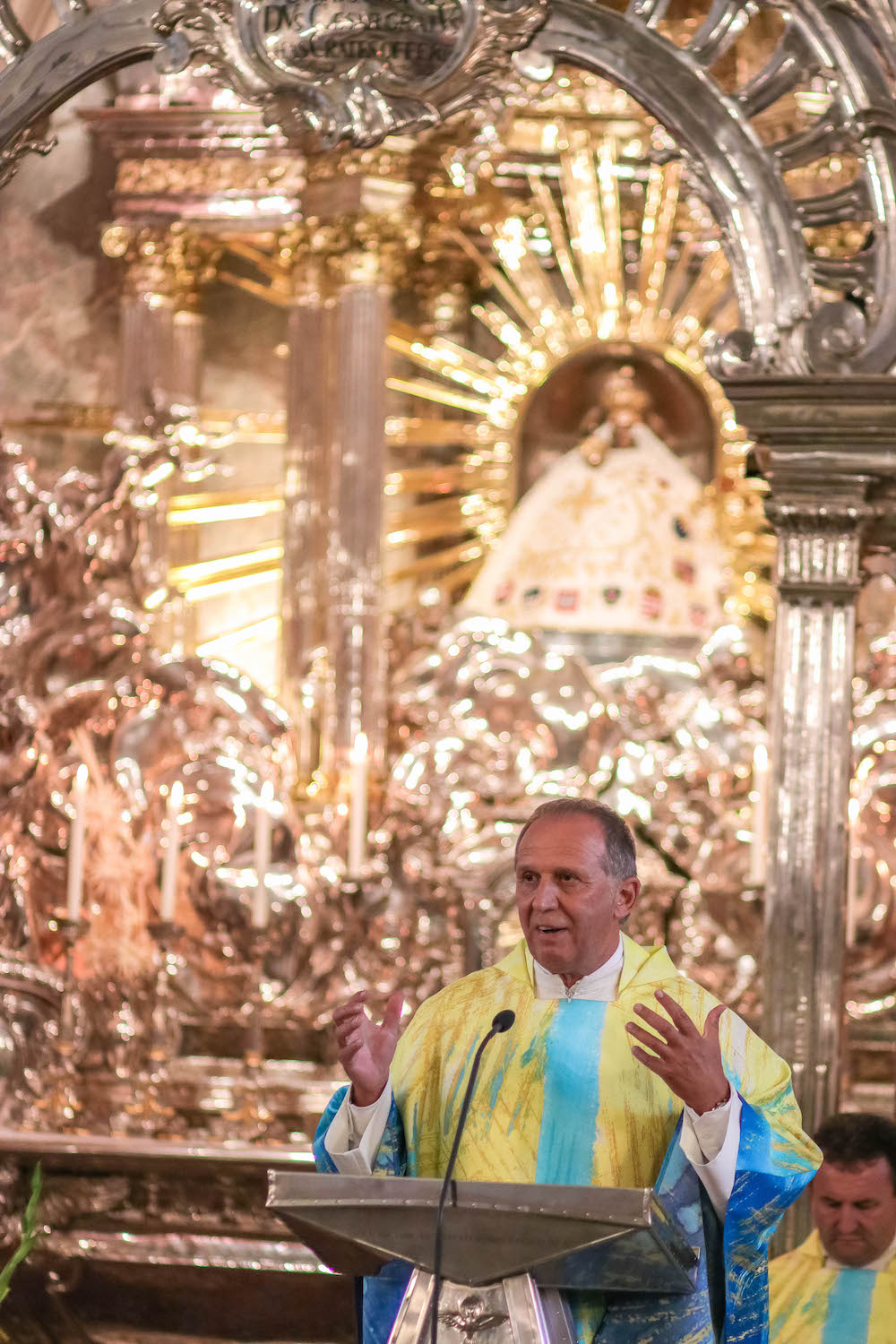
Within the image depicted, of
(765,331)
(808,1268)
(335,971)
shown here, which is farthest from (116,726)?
(808,1268)

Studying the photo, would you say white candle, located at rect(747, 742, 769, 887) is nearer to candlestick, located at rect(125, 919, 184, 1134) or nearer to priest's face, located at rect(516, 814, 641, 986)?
candlestick, located at rect(125, 919, 184, 1134)


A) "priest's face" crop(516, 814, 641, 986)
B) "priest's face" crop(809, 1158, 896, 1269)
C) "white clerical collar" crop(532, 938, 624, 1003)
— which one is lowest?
"priest's face" crop(809, 1158, 896, 1269)

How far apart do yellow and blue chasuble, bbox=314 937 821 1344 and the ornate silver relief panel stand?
2.08 m

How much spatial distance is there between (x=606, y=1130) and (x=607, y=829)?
457mm

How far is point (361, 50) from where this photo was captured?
15.4 ft

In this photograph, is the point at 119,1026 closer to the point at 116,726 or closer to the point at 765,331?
the point at 116,726

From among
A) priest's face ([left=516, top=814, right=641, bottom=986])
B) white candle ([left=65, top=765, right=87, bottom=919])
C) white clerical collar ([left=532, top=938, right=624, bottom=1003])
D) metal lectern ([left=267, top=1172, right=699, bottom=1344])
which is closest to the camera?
metal lectern ([left=267, top=1172, right=699, bottom=1344])

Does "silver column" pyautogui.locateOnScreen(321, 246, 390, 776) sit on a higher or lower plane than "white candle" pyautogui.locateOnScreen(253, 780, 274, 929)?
higher

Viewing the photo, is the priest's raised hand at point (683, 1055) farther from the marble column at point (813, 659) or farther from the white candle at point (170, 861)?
the white candle at point (170, 861)

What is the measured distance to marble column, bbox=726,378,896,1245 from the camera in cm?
451

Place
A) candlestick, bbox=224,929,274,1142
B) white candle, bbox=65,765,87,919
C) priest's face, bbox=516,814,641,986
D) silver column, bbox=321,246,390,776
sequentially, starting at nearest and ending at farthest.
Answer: priest's face, bbox=516,814,641,986 → candlestick, bbox=224,929,274,1142 → white candle, bbox=65,765,87,919 → silver column, bbox=321,246,390,776

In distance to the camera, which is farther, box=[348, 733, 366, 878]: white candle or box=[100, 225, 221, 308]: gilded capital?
box=[100, 225, 221, 308]: gilded capital

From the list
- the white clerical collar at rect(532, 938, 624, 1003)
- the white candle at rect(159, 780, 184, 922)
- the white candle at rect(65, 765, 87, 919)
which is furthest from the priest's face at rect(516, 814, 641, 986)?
the white candle at rect(65, 765, 87, 919)

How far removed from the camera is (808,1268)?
4.10 metres
